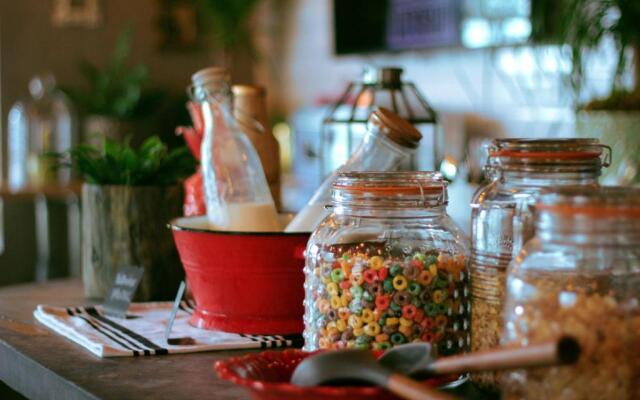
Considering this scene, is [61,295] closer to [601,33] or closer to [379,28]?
[601,33]

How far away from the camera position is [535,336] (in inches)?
29.0

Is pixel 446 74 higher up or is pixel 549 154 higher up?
pixel 446 74

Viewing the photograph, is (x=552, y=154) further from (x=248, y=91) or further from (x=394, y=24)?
(x=394, y=24)

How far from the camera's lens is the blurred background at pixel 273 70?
4012 millimetres

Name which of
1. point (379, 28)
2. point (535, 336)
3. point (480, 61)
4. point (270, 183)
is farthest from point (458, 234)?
point (379, 28)

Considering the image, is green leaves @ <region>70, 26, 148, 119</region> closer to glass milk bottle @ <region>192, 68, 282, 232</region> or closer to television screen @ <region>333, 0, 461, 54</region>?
television screen @ <region>333, 0, 461, 54</region>

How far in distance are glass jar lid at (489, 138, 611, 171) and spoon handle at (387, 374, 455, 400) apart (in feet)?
0.82

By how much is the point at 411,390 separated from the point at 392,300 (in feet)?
0.69

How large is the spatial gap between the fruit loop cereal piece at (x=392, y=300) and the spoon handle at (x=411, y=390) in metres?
0.17

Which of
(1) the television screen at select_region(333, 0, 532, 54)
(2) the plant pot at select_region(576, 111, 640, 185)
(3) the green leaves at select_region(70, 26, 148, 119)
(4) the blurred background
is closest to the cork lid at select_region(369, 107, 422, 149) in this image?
(2) the plant pot at select_region(576, 111, 640, 185)

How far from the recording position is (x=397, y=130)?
109 cm

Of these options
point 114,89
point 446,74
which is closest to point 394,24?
point 446,74

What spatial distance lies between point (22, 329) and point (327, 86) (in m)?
4.22

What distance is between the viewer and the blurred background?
158 inches
